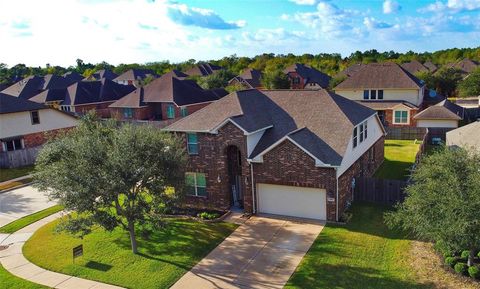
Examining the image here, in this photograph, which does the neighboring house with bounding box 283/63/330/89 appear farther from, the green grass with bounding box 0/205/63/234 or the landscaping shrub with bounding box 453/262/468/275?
the landscaping shrub with bounding box 453/262/468/275

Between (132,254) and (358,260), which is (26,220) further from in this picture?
(358,260)

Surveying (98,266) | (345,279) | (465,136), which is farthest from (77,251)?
(465,136)

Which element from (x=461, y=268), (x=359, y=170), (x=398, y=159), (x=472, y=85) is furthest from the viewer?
(x=472, y=85)

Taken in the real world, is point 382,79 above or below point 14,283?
above

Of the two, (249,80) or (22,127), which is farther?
(249,80)

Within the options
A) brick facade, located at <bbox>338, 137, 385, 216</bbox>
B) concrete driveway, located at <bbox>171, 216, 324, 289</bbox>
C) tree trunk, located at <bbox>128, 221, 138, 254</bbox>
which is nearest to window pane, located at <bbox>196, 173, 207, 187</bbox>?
concrete driveway, located at <bbox>171, 216, 324, 289</bbox>

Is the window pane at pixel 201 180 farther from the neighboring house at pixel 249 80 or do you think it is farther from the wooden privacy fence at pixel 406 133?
the neighboring house at pixel 249 80
